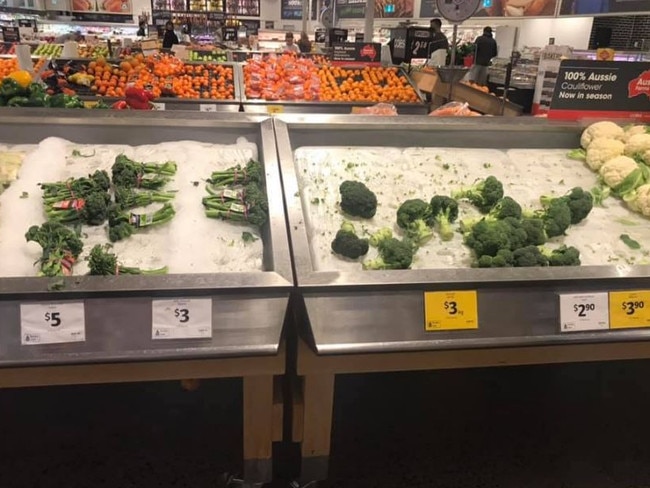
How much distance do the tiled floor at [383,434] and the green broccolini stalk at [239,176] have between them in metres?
0.85

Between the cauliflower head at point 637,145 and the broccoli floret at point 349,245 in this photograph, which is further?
the cauliflower head at point 637,145

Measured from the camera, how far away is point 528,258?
1551 millimetres

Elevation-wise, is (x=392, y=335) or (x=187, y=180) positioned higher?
(x=187, y=180)

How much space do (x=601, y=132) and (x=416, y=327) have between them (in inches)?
61.2

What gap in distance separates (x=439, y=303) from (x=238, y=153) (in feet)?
3.83

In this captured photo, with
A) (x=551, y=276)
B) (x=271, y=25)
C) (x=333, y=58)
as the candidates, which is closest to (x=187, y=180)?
(x=551, y=276)

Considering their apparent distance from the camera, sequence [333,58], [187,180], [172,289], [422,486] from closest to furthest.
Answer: [172,289] → [422,486] → [187,180] → [333,58]

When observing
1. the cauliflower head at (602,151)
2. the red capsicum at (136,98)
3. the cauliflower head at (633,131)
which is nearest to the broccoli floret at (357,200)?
the cauliflower head at (602,151)

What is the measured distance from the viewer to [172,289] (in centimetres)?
129

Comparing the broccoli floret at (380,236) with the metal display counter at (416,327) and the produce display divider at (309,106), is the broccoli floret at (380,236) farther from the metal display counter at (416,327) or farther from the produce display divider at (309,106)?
the produce display divider at (309,106)

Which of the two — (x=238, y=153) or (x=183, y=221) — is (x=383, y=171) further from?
(x=183, y=221)

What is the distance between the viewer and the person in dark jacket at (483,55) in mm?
9812

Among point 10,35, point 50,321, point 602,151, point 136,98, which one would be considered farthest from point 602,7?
point 10,35

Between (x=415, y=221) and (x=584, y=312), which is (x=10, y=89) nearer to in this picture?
(x=415, y=221)
